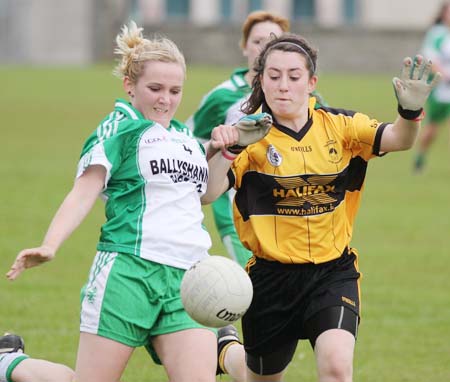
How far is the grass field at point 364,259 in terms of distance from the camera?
8023mm

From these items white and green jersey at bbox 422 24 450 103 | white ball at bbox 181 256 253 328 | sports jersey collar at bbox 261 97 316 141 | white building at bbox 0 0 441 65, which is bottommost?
white building at bbox 0 0 441 65

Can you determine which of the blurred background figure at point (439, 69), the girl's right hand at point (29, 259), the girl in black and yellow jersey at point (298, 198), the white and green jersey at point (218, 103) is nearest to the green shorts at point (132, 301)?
the girl's right hand at point (29, 259)

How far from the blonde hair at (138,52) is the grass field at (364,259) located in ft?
7.64

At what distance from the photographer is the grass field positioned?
802 cm

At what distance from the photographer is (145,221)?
18.3 feet

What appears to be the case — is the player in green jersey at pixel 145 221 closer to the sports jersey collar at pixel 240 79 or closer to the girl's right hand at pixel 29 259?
the girl's right hand at pixel 29 259

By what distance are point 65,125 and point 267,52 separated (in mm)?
19247

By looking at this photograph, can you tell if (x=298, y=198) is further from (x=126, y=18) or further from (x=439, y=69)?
(x=126, y=18)

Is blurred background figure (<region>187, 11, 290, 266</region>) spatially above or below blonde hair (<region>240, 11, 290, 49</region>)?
below

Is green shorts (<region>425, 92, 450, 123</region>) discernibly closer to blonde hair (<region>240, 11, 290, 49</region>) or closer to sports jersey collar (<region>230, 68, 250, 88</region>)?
blonde hair (<region>240, 11, 290, 49</region>)

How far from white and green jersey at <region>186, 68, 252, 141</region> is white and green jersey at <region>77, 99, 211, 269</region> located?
242cm

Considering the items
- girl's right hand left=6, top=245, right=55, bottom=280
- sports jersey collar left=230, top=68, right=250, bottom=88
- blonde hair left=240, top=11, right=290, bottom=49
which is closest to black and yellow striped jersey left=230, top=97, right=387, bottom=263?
girl's right hand left=6, top=245, right=55, bottom=280

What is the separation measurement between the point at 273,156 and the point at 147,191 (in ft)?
2.31

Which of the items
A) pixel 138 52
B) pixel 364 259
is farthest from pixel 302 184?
pixel 364 259
